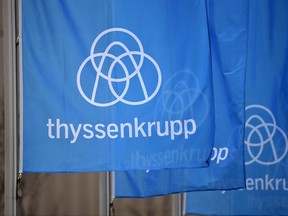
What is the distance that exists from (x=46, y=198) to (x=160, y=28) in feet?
9.03

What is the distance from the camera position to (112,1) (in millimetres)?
5156

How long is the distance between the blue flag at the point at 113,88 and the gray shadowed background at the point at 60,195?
4.72ft

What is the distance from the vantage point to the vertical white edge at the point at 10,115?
6.14 meters

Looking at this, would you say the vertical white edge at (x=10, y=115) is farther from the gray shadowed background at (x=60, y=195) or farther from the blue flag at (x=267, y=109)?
the blue flag at (x=267, y=109)

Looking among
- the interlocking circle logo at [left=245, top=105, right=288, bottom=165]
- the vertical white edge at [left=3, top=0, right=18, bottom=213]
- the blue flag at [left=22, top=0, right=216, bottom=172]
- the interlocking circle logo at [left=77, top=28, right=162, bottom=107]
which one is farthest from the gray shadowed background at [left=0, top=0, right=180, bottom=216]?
the interlocking circle logo at [left=245, top=105, right=288, bottom=165]

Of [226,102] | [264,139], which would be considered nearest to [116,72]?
[226,102]

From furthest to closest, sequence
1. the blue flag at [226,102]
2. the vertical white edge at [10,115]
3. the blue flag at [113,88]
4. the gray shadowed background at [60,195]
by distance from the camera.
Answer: the gray shadowed background at [60,195] < the vertical white edge at [10,115] < the blue flag at [226,102] < the blue flag at [113,88]

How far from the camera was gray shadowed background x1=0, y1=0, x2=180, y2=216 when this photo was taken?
6383mm

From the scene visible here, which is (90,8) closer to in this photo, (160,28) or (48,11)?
(48,11)

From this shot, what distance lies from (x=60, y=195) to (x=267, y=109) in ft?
9.27

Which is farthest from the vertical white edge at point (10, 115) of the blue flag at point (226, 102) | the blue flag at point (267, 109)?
the blue flag at point (267, 109)

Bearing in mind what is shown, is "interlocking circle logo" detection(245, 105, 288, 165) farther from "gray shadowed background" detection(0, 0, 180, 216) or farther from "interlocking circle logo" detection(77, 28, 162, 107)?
"gray shadowed background" detection(0, 0, 180, 216)

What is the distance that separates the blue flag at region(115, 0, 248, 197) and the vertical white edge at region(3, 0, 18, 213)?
2.04 metres

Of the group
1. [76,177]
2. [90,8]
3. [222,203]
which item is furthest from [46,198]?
[90,8]
